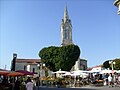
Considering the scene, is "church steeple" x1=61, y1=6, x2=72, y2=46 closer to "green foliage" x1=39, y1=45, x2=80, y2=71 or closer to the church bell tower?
the church bell tower

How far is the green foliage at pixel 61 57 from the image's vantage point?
3226 inches

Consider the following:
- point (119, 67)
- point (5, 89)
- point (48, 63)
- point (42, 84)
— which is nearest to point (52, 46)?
point (48, 63)

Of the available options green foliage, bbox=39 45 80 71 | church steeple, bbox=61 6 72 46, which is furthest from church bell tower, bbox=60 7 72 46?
green foliage, bbox=39 45 80 71

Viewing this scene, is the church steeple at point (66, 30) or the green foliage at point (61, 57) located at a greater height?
the church steeple at point (66, 30)

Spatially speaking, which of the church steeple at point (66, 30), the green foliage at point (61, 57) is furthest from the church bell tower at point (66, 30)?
the green foliage at point (61, 57)

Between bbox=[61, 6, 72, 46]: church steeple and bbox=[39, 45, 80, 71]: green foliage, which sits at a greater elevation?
bbox=[61, 6, 72, 46]: church steeple

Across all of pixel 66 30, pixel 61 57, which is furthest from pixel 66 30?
pixel 61 57

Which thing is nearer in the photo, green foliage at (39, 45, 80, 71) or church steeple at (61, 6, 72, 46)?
green foliage at (39, 45, 80, 71)

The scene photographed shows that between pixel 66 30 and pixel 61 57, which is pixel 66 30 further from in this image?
pixel 61 57

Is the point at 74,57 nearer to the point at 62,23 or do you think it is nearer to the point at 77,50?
the point at 77,50

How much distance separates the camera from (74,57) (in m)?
84.1

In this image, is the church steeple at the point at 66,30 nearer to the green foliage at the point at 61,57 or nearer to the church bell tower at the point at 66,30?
the church bell tower at the point at 66,30

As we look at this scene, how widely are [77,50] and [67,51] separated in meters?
3.16

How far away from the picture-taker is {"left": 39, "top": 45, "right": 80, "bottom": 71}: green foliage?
269 feet
